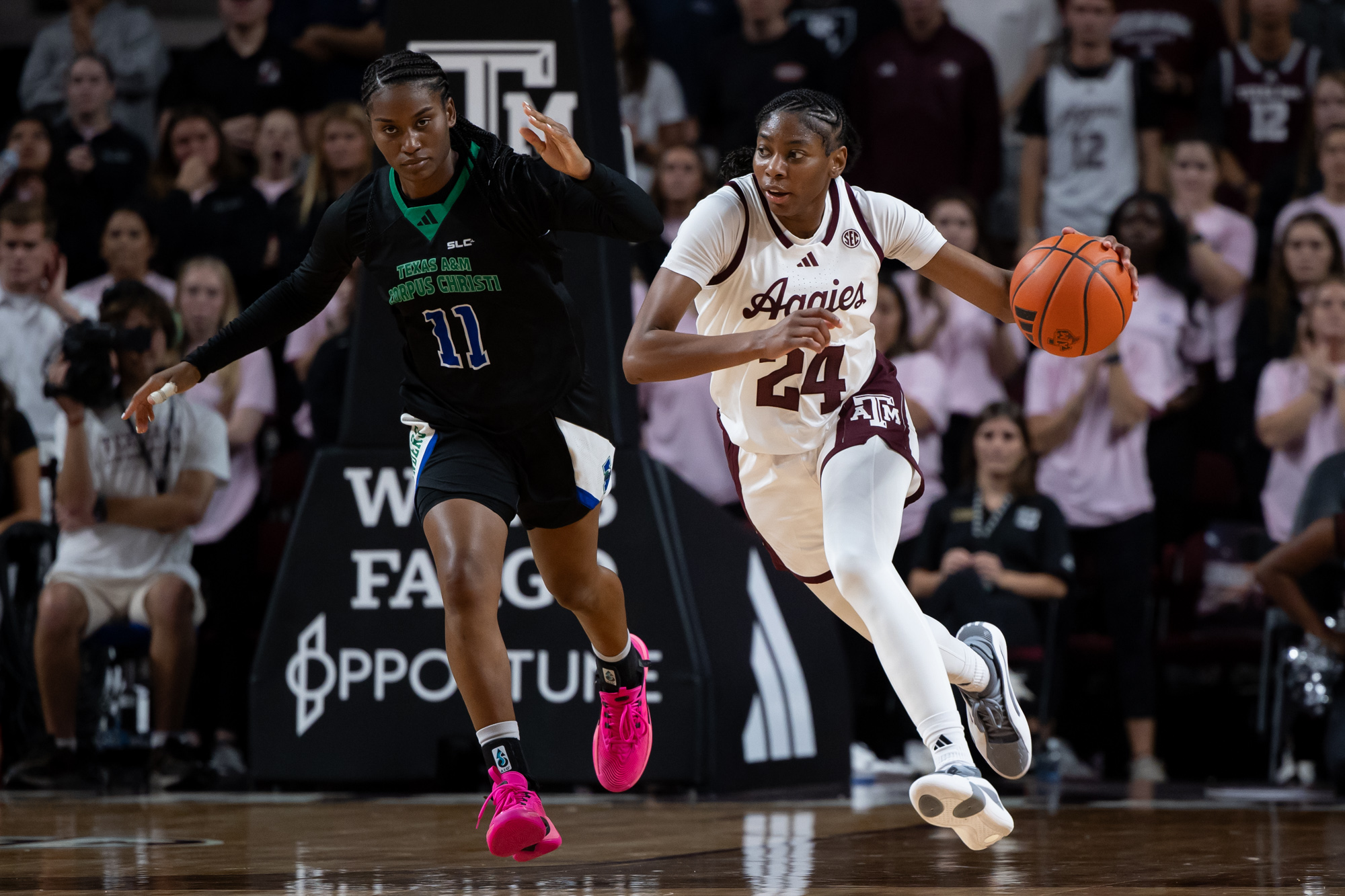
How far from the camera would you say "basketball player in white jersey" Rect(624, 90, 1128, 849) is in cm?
455

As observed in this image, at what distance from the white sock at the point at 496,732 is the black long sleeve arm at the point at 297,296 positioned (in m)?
1.41

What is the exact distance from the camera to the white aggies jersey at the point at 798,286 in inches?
193

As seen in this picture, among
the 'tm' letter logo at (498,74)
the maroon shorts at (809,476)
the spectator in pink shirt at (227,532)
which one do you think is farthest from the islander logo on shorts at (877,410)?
the spectator in pink shirt at (227,532)

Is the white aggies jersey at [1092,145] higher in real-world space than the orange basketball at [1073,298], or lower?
higher

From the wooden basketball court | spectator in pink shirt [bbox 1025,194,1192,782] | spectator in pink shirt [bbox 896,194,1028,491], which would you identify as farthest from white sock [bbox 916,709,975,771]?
spectator in pink shirt [bbox 896,194,1028,491]

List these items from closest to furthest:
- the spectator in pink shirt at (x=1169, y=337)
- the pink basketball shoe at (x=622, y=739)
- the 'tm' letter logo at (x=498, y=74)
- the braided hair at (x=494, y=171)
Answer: the braided hair at (x=494, y=171) < the pink basketball shoe at (x=622, y=739) < the 'tm' letter logo at (x=498, y=74) < the spectator in pink shirt at (x=1169, y=337)

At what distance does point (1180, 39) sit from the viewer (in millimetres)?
10148

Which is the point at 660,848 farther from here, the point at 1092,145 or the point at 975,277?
the point at 1092,145

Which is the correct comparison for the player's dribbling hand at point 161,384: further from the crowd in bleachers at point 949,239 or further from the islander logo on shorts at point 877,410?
the crowd in bleachers at point 949,239

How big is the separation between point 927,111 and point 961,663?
5538 mm

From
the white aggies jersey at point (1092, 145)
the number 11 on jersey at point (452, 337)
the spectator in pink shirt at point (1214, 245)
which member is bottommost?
the number 11 on jersey at point (452, 337)

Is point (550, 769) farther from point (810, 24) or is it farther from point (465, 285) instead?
point (810, 24)

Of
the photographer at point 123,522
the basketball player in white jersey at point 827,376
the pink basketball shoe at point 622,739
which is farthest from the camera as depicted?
the photographer at point 123,522

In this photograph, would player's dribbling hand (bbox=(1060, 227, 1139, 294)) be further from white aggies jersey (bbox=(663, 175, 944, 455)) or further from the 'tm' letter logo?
the 'tm' letter logo
